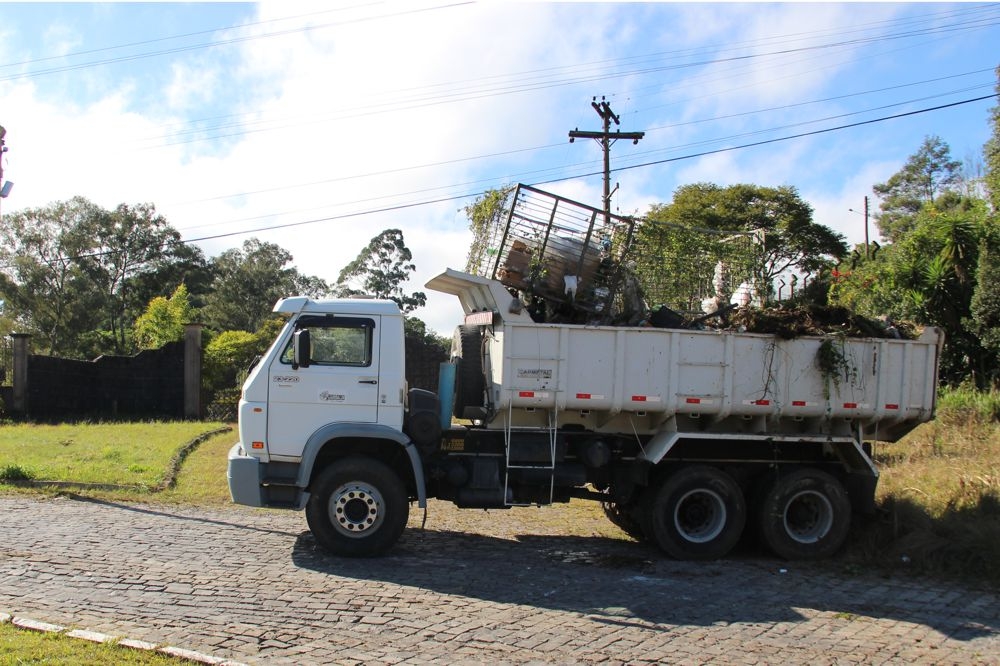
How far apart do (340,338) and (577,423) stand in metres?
2.62

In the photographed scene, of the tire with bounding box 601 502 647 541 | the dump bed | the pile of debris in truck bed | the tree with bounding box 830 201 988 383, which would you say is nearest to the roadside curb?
the dump bed

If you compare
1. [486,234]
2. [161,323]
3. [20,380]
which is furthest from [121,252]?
[486,234]

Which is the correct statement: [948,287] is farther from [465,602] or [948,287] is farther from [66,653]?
[66,653]

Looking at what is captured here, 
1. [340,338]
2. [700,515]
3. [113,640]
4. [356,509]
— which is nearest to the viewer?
[113,640]

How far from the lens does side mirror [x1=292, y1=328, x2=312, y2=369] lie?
8.07 metres

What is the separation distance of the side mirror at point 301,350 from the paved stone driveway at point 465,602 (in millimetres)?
1906

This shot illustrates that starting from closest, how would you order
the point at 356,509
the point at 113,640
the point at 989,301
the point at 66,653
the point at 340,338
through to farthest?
1. the point at 66,653
2. the point at 113,640
3. the point at 356,509
4. the point at 340,338
5. the point at 989,301

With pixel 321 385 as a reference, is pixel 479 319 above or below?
above

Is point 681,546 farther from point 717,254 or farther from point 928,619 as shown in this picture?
point 717,254

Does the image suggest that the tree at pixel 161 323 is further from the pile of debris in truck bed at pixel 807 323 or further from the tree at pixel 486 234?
the pile of debris in truck bed at pixel 807 323

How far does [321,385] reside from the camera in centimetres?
812

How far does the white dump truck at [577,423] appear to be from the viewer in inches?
317

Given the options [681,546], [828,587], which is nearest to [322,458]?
[681,546]

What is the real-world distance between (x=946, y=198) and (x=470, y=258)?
86.9ft
